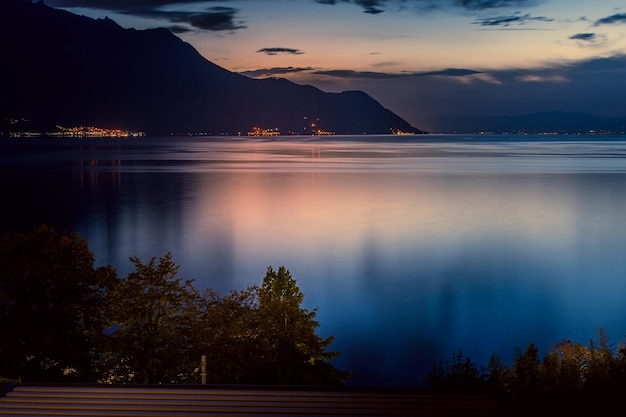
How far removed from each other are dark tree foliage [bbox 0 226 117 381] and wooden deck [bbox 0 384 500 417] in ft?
15.1

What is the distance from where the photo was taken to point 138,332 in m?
13.1

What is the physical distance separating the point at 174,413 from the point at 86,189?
56737mm

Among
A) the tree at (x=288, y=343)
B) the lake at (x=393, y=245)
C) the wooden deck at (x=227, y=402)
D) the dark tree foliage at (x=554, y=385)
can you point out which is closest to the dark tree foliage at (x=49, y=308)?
the tree at (x=288, y=343)

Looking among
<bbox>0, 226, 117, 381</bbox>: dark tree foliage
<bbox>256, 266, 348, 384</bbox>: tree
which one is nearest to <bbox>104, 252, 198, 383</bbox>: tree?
<bbox>0, 226, 117, 381</bbox>: dark tree foliage

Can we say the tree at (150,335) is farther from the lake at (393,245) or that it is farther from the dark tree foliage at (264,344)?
the lake at (393,245)

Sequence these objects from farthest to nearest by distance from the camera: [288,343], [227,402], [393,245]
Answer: [393,245] → [288,343] → [227,402]

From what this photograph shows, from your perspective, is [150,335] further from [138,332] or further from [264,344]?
[264,344]

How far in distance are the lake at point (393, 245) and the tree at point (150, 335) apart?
20.4 ft

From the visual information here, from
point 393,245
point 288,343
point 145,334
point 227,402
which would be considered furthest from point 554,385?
point 393,245

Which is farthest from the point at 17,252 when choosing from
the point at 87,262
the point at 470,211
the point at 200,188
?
the point at 200,188

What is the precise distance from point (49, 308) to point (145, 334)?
246 cm

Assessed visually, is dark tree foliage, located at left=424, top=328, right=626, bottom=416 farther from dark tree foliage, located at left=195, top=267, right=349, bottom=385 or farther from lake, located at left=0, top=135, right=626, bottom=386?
lake, located at left=0, top=135, right=626, bottom=386

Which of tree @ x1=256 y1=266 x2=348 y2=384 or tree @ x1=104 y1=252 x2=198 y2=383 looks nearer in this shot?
tree @ x1=104 y1=252 x2=198 y2=383

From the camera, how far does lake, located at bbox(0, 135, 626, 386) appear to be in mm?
21938
